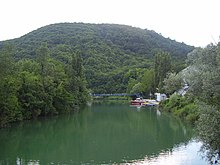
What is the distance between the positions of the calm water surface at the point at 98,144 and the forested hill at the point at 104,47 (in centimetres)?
5391

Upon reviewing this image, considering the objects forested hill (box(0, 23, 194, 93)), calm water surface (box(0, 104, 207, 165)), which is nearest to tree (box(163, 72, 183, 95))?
calm water surface (box(0, 104, 207, 165))

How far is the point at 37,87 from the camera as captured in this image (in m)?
50.0

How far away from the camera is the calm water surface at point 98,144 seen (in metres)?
25.1

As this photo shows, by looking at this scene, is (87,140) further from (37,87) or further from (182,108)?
(182,108)

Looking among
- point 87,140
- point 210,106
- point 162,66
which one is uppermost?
point 162,66

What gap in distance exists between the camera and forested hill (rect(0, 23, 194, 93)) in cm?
11756

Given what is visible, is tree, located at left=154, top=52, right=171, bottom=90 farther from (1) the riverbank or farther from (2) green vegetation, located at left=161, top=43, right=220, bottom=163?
(2) green vegetation, located at left=161, top=43, right=220, bottom=163

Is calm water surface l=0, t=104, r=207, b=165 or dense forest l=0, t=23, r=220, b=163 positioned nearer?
dense forest l=0, t=23, r=220, b=163

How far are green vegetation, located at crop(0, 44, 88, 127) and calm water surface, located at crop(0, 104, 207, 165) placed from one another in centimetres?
252

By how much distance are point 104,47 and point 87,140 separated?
107 meters

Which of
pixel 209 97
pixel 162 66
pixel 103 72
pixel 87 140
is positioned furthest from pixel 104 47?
pixel 209 97

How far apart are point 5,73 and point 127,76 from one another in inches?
3362

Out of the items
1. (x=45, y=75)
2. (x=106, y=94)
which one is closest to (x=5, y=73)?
(x=45, y=75)

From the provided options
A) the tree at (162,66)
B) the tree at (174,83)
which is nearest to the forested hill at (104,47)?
the tree at (162,66)
